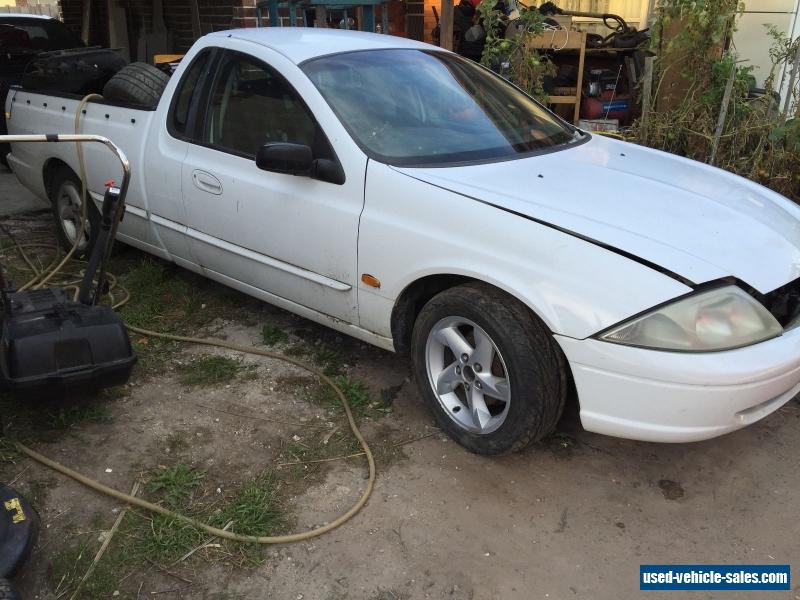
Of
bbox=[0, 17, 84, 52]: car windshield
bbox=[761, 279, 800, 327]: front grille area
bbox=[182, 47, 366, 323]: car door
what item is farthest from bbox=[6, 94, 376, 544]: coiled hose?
bbox=[0, 17, 84, 52]: car windshield

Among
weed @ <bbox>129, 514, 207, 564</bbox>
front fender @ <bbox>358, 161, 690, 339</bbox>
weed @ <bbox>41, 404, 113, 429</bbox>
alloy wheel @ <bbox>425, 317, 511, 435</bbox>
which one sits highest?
front fender @ <bbox>358, 161, 690, 339</bbox>

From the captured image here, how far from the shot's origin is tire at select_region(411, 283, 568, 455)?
2713 mm

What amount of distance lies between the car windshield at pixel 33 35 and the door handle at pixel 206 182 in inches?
240

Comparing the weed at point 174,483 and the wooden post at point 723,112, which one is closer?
the weed at point 174,483

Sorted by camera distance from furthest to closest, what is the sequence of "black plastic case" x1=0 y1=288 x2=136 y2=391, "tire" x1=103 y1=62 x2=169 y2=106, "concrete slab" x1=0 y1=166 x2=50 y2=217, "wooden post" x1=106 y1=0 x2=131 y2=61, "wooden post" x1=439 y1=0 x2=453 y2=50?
"wooden post" x1=106 y1=0 x2=131 y2=61 < "wooden post" x1=439 y1=0 x2=453 y2=50 < "concrete slab" x1=0 y1=166 x2=50 y2=217 < "tire" x1=103 y1=62 x2=169 y2=106 < "black plastic case" x1=0 y1=288 x2=136 y2=391

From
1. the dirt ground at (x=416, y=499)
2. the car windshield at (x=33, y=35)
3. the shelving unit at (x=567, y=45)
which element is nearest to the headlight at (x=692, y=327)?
the dirt ground at (x=416, y=499)

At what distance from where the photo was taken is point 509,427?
9.40 ft

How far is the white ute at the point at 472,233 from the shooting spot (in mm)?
2510

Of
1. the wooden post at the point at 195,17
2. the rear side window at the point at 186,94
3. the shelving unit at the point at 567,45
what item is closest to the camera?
the rear side window at the point at 186,94

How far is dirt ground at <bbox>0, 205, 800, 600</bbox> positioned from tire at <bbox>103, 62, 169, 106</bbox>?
183cm

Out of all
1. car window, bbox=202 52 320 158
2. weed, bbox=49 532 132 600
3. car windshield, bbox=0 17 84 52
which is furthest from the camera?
car windshield, bbox=0 17 84 52

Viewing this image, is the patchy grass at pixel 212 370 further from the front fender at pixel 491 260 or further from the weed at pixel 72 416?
the front fender at pixel 491 260

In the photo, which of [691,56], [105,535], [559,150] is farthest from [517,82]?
[105,535]

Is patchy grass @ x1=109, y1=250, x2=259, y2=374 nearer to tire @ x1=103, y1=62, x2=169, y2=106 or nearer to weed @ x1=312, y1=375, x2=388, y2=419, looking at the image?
weed @ x1=312, y1=375, x2=388, y2=419
